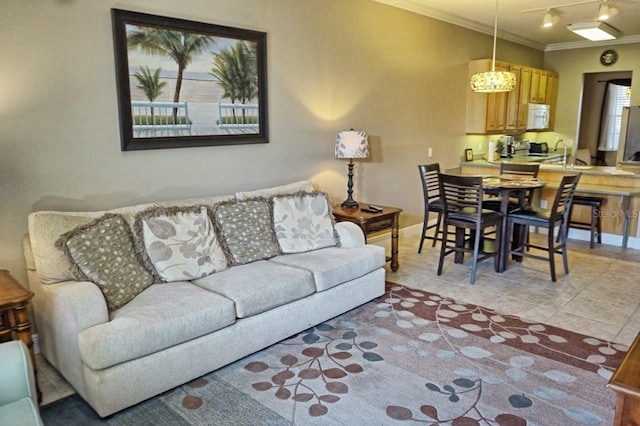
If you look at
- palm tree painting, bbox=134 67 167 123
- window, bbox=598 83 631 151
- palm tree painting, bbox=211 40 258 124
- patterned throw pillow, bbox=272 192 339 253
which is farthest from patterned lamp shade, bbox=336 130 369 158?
window, bbox=598 83 631 151

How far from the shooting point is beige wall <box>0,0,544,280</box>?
281 cm

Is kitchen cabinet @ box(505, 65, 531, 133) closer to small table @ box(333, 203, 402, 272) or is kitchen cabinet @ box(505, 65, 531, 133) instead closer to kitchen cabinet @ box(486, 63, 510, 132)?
kitchen cabinet @ box(486, 63, 510, 132)

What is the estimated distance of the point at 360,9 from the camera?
479 cm

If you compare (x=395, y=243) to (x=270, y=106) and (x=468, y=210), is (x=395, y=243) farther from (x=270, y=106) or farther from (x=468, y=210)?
(x=270, y=106)

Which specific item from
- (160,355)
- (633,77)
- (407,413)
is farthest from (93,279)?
(633,77)

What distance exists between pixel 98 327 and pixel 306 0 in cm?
326

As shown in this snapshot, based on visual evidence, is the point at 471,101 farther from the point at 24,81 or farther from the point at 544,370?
the point at 24,81

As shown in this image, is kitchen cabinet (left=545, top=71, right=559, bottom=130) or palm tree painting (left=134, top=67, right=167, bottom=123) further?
kitchen cabinet (left=545, top=71, right=559, bottom=130)

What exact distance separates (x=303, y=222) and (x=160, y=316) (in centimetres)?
153

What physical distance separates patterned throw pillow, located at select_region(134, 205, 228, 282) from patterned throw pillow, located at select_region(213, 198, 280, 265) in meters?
0.10

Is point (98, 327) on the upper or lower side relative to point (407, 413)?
upper

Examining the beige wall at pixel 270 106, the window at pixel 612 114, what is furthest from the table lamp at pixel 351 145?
the window at pixel 612 114

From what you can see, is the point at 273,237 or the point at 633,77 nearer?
the point at 273,237

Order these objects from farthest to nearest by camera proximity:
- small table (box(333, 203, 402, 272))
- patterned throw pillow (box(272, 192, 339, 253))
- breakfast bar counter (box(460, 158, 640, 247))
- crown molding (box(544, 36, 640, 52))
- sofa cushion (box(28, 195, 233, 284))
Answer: crown molding (box(544, 36, 640, 52)) < breakfast bar counter (box(460, 158, 640, 247)) < small table (box(333, 203, 402, 272)) < patterned throw pillow (box(272, 192, 339, 253)) < sofa cushion (box(28, 195, 233, 284))
